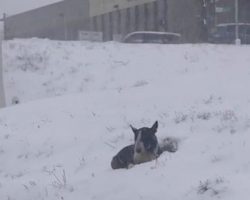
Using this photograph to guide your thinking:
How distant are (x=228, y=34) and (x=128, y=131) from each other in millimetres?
22027

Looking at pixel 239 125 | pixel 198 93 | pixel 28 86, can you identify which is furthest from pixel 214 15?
pixel 239 125

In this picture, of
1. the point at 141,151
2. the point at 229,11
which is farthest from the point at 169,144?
the point at 229,11

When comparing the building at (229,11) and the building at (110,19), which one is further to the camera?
the building at (110,19)

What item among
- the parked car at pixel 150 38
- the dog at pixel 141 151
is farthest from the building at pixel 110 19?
the dog at pixel 141 151

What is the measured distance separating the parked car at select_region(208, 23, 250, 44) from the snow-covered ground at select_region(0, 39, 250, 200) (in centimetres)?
1088

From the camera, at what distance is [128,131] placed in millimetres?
11359

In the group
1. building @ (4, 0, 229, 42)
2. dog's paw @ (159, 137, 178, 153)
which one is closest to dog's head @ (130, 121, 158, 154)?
dog's paw @ (159, 137, 178, 153)

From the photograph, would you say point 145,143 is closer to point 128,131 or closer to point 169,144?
point 169,144

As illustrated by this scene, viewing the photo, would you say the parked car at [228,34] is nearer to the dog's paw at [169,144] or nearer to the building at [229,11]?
the building at [229,11]

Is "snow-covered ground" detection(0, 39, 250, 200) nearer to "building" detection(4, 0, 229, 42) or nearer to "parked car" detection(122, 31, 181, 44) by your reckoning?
"parked car" detection(122, 31, 181, 44)

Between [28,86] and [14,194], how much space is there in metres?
11.0

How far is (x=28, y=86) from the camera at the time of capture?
20562 mm

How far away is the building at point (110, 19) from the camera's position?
4181 cm

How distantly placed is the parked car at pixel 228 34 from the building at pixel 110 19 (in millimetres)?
3132
